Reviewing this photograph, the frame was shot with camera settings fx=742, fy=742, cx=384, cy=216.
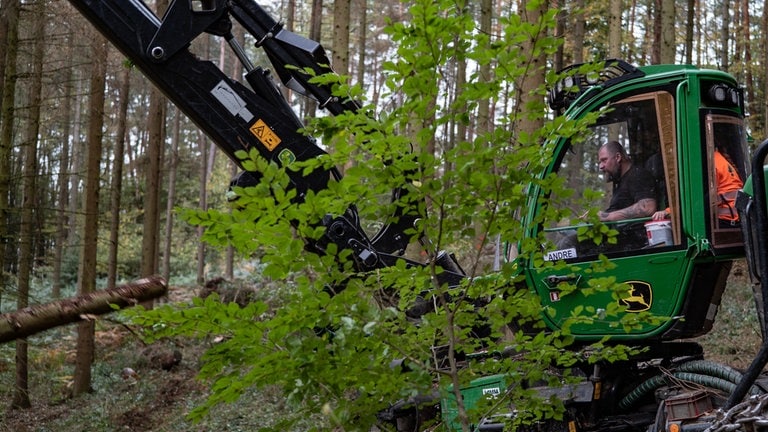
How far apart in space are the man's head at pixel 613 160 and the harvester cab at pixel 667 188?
4 cm

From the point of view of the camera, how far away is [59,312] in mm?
2408

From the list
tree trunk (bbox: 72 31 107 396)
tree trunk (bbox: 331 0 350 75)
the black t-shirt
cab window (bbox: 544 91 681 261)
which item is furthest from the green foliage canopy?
tree trunk (bbox: 72 31 107 396)

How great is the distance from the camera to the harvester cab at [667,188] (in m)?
4.84

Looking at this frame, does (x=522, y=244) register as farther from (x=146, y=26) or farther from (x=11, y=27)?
(x=11, y=27)

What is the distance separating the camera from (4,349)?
13.6 meters

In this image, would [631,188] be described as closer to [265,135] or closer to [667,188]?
[667,188]

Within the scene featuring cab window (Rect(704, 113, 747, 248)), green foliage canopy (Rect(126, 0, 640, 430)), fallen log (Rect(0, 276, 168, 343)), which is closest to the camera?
fallen log (Rect(0, 276, 168, 343))

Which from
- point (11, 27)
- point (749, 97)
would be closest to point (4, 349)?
point (11, 27)

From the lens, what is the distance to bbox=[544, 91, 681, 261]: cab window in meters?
4.96

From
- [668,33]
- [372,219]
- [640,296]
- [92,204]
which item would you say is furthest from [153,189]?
→ [372,219]

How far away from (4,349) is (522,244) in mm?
12873

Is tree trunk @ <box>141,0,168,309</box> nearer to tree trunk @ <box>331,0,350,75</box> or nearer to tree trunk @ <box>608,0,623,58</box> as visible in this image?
tree trunk @ <box>331,0,350,75</box>

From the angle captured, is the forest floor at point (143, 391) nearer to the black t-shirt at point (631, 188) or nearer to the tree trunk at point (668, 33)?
the tree trunk at point (668, 33)

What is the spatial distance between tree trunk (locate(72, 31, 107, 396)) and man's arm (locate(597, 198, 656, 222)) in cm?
1008
